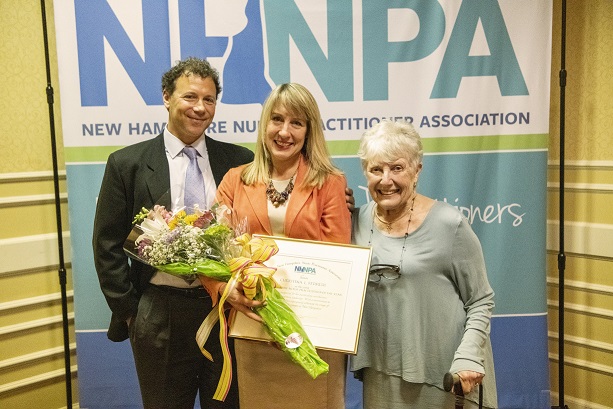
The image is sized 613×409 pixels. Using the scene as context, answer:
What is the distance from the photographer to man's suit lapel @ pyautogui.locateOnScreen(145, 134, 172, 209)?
2373 mm

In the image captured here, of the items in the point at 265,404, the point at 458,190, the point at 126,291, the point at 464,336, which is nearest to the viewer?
the point at 464,336

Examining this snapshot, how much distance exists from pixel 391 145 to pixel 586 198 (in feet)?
6.24

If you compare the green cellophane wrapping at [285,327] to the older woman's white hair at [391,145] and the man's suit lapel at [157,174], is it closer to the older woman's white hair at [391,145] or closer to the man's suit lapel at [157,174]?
the older woman's white hair at [391,145]

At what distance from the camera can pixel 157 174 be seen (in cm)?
240

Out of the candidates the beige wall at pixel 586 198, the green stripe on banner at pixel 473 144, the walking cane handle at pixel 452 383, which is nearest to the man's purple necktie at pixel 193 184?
the green stripe on banner at pixel 473 144

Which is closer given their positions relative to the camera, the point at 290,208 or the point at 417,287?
the point at 417,287

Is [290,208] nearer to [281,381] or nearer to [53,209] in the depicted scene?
[281,381]

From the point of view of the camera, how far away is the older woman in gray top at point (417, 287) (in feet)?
6.33

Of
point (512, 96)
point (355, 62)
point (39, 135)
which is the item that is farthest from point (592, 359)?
point (39, 135)

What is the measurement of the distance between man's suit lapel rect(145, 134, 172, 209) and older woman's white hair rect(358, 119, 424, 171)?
83cm

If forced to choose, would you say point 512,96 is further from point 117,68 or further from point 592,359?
point 117,68

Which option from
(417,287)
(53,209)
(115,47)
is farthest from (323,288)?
(53,209)

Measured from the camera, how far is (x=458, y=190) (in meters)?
3.27

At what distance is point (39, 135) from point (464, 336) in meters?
2.48
